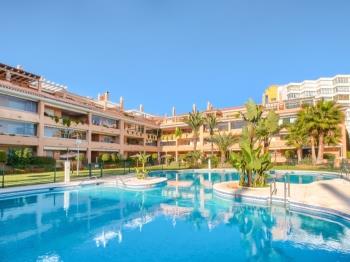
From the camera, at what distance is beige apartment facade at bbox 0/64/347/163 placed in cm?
3098

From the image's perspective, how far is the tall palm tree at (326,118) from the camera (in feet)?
116

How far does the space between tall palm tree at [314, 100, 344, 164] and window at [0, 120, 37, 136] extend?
1503 inches

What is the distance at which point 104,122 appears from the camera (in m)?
44.9

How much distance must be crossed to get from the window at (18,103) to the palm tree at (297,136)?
37.1 meters

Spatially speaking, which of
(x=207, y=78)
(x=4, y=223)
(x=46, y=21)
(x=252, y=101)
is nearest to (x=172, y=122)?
(x=207, y=78)

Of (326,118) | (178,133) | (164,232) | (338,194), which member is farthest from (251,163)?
(178,133)

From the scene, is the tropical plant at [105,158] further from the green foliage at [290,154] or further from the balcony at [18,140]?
the green foliage at [290,154]

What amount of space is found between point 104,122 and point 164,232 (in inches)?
1485

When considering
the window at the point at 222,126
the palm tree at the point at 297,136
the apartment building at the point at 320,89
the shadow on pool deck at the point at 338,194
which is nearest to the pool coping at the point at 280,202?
the shadow on pool deck at the point at 338,194

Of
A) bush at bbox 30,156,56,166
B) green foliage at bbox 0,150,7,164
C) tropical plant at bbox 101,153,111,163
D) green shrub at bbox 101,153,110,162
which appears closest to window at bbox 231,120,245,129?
tropical plant at bbox 101,153,111,163

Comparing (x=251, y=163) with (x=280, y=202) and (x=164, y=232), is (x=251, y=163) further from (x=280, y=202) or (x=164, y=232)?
(x=164, y=232)

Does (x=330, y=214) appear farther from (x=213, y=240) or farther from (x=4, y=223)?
(x=4, y=223)

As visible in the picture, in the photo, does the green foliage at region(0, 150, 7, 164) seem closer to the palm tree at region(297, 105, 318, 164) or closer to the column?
the column

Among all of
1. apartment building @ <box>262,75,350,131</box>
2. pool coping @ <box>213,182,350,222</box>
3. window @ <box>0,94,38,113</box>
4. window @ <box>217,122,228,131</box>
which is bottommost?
pool coping @ <box>213,182,350,222</box>
